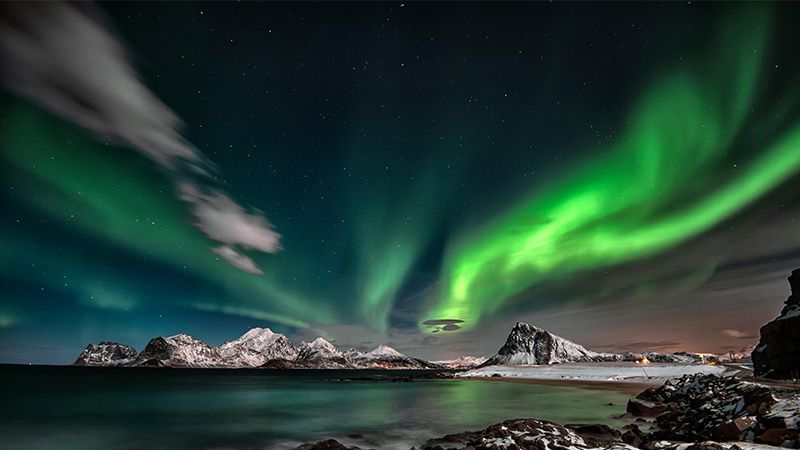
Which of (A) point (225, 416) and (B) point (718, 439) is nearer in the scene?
(B) point (718, 439)

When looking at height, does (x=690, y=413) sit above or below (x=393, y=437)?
above

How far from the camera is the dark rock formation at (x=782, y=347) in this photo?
1152 inches

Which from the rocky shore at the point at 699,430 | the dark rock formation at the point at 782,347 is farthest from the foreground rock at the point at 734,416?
the dark rock formation at the point at 782,347

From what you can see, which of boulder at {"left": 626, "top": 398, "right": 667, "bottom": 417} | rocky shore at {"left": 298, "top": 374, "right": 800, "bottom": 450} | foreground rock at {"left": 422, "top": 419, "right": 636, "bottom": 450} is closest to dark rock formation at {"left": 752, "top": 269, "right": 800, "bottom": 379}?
boulder at {"left": 626, "top": 398, "right": 667, "bottom": 417}

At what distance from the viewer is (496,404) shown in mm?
39969

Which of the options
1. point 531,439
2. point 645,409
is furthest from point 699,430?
point 645,409

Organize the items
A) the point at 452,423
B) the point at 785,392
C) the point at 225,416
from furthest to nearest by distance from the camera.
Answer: the point at 225,416 < the point at 452,423 < the point at 785,392

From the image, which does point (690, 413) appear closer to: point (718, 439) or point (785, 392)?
point (785, 392)

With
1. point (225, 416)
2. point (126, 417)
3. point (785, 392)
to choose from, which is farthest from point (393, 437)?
point (126, 417)

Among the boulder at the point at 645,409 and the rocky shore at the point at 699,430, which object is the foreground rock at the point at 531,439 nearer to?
the rocky shore at the point at 699,430

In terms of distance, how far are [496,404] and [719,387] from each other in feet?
77.0

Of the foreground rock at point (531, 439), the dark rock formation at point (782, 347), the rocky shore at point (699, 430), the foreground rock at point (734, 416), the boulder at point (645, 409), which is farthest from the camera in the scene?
the dark rock formation at point (782, 347)

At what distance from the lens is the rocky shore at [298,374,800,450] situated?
1192 centimetres

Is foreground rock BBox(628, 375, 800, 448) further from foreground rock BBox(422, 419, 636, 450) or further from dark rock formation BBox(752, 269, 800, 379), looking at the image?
dark rock formation BBox(752, 269, 800, 379)
